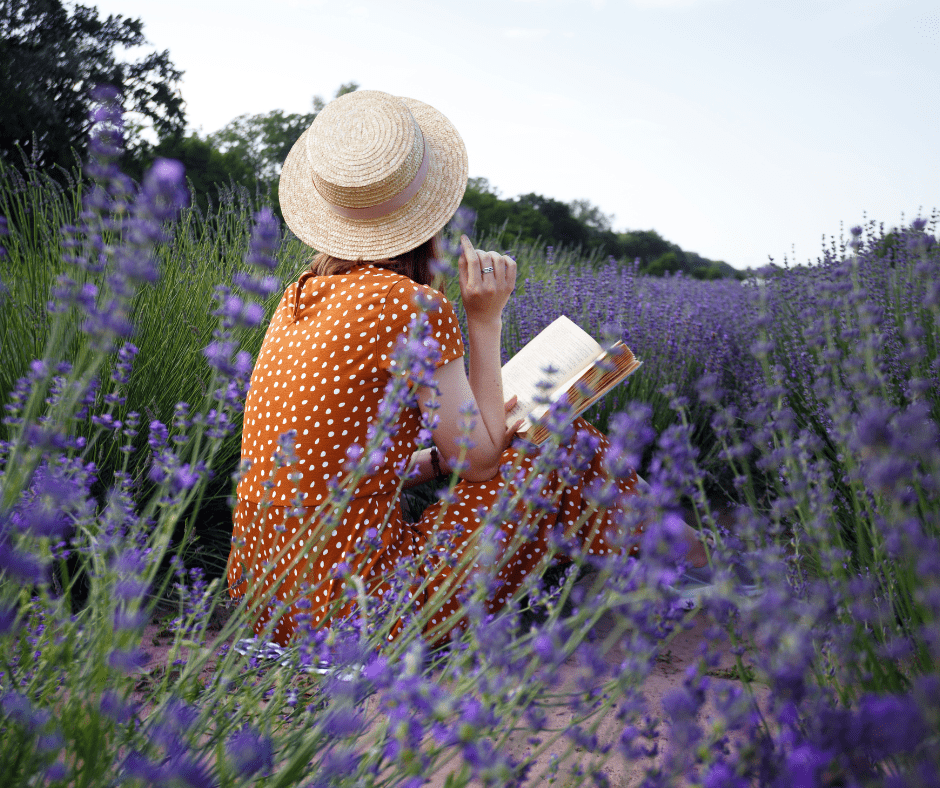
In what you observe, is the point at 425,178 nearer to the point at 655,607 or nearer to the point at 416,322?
the point at 416,322

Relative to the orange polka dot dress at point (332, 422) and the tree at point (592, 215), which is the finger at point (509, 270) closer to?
the orange polka dot dress at point (332, 422)

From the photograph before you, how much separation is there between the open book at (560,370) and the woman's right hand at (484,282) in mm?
218

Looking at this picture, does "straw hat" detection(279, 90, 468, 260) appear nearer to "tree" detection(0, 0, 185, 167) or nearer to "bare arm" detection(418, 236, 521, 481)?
"bare arm" detection(418, 236, 521, 481)

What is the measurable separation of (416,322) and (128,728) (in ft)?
2.38

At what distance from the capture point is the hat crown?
1837 mm

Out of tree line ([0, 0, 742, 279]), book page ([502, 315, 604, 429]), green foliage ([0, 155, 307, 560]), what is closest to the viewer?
book page ([502, 315, 604, 429])

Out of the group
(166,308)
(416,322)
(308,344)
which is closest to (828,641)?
(416,322)

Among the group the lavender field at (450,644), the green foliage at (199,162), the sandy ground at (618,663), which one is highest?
the green foliage at (199,162)

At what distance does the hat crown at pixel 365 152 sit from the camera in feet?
6.03

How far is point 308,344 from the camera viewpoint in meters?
1.84

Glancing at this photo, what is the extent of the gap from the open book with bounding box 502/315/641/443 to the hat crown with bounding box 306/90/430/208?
2.14ft

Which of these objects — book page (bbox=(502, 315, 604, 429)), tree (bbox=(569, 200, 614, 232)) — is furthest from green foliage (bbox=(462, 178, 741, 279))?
book page (bbox=(502, 315, 604, 429))

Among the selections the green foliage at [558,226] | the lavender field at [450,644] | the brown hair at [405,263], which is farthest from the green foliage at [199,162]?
the lavender field at [450,644]

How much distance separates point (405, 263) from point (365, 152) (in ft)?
1.13
